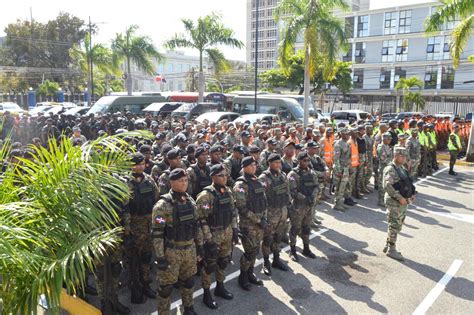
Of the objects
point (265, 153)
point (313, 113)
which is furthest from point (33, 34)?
point (265, 153)

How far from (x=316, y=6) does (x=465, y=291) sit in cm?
1457

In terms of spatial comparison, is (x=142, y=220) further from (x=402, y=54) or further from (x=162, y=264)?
(x=402, y=54)

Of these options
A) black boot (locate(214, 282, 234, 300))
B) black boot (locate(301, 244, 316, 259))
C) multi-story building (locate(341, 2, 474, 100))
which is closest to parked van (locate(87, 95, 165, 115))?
A: black boot (locate(301, 244, 316, 259))

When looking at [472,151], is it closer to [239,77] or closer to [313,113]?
[313,113]

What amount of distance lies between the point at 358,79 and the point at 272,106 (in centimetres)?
3225

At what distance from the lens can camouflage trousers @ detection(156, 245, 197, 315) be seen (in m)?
4.56

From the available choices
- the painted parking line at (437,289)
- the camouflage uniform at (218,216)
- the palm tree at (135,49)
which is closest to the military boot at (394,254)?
the painted parking line at (437,289)

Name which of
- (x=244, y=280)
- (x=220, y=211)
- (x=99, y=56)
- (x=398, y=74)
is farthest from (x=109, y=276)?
(x=398, y=74)

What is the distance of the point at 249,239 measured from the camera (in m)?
5.68

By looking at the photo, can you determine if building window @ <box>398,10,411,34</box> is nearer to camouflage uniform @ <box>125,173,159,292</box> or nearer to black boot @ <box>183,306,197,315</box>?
camouflage uniform @ <box>125,173,159,292</box>

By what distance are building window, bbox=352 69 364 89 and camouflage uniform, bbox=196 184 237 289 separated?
49043 mm

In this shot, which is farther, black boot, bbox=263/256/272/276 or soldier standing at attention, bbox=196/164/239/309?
black boot, bbox=263/256/272/276

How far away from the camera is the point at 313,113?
24875mm

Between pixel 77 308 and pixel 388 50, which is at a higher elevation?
pixel 388 50
